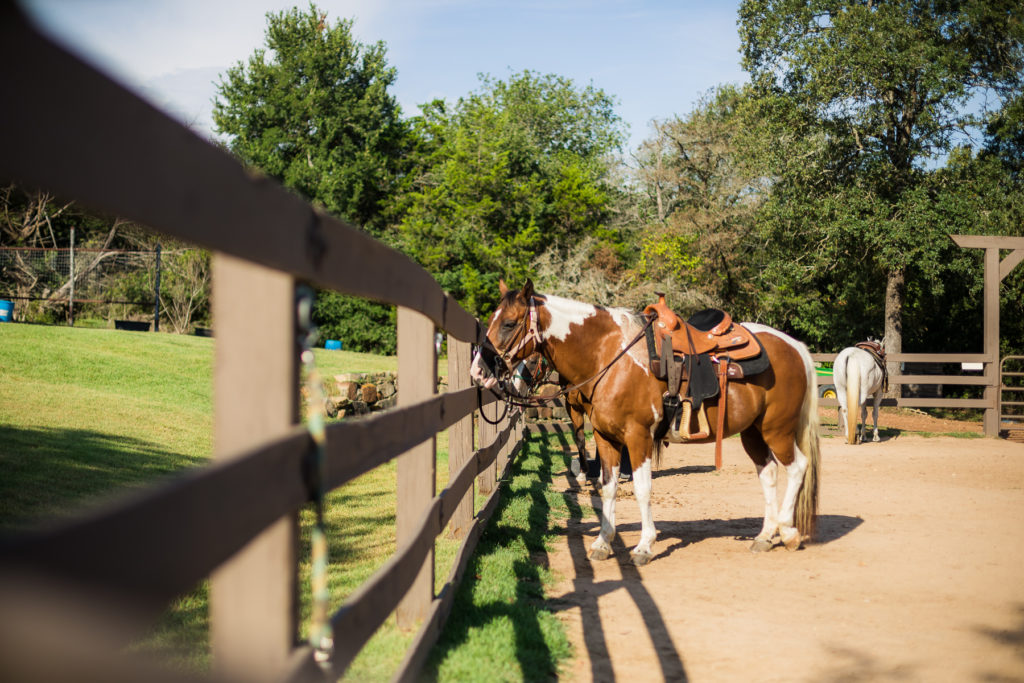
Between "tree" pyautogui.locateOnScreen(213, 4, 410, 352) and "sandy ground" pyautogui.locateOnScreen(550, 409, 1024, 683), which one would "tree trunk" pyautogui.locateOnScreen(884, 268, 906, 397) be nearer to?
"sandy ground" pyautogui.locateOnScreen(550, 409, 1024, 683)

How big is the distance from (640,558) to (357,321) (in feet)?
105

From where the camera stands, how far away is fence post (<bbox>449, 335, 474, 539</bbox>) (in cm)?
546

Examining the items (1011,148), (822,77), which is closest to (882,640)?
(822,77)

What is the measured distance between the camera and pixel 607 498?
6.41m

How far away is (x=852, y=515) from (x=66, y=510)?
7.12 meters

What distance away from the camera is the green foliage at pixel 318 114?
39656 mm

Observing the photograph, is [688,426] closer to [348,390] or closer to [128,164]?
[128,164]

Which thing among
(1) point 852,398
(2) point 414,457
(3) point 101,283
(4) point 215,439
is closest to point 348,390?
(1) point 852,398

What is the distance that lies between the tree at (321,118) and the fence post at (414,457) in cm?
3649

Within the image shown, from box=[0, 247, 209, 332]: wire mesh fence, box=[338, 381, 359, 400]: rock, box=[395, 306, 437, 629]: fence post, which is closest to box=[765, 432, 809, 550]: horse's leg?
box=[395, 306, 437, 629]: fence post

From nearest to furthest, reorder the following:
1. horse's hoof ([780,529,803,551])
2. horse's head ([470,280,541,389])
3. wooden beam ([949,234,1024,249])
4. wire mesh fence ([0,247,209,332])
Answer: horse's head ([470,280,541,389])
horse's hoof ([780,529,803,551])
wooden beam ([949,234,1024,249])
wire mesh fence ([0,247,209,332])

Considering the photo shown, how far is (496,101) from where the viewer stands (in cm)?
5416

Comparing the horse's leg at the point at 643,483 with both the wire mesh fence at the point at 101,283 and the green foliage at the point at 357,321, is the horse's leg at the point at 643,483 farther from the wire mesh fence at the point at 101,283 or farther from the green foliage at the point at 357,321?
the green foliage at the point at 357,321

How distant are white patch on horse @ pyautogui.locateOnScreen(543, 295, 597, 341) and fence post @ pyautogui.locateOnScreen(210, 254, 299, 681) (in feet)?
16.1
